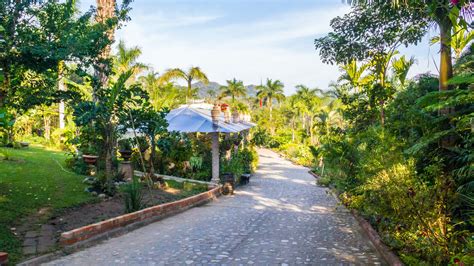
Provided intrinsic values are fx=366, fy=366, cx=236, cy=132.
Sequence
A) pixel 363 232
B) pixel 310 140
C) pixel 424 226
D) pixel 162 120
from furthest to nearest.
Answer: pixel 310 140 < pixel 162 120 < pixel 363 232 < pixel 424 226

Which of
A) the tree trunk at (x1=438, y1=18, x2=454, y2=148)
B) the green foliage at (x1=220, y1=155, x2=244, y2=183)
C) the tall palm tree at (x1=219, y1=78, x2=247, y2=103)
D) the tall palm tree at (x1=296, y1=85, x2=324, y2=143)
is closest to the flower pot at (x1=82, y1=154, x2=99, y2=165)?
the green foliage at (x1=220, y1=155, x2=244, y2=183)

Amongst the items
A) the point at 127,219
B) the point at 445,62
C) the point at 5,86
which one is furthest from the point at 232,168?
the point at 445,62

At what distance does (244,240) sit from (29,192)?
216 inches

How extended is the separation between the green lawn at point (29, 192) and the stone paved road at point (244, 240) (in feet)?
5.26

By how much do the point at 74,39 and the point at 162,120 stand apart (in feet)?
13.3

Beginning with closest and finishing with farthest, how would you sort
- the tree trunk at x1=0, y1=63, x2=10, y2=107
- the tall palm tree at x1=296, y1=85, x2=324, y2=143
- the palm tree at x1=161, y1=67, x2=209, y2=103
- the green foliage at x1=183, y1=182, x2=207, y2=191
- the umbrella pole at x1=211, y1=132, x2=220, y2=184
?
1. the tree trunk at x1=0, y1=63, x2=10, y2=107
2. the green foliage at x1=183, y1=182, x2=207, y2=191
3. the umbrella pole at x1=211, y1=132, x2=220, y2=184
4. the palm tree at x1=161, y1=67, x2=209, y2=103
5. the tall palm tree at x1=296, y1=85, x2=324, y2=143

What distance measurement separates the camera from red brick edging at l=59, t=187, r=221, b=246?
6.14m

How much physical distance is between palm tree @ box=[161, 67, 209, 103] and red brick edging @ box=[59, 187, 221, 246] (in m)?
19.2

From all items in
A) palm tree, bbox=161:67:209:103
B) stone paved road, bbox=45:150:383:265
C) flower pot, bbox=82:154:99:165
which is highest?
palm tree, bbox=161:67:209:103

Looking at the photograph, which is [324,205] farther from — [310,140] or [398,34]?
[310,140]

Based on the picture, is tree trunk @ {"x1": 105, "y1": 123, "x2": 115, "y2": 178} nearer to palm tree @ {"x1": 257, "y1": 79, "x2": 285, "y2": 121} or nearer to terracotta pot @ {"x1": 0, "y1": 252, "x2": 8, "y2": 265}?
terracotta pot @ {"x1": 0, "y1": 252, "x2": 8, "y2": 265}

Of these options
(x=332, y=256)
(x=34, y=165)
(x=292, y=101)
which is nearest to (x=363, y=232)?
(x=332, y=256)

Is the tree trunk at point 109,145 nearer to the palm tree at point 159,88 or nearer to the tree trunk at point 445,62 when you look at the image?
the tree trunk at point 445,62

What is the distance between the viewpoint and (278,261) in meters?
5.67
